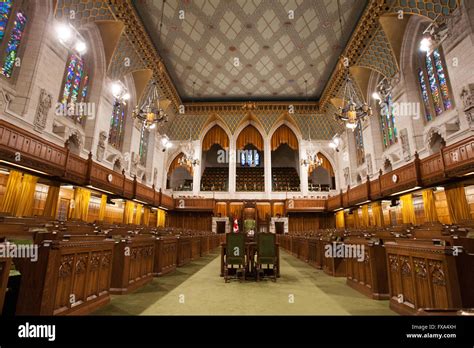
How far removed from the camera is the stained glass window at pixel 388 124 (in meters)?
12.4

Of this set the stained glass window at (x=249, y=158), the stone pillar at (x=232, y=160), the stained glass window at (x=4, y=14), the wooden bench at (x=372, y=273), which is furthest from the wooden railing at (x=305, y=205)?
the stained glass window at (x=4, y=14)

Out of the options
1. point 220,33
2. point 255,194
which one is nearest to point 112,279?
point 220,33

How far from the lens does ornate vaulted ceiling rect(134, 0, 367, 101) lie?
1144 cm

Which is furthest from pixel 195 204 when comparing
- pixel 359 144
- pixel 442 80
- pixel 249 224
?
pixel 442 80

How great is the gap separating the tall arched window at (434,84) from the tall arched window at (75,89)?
14.4 metres

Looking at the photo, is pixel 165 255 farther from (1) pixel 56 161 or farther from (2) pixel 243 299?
(1) pixel 56 161

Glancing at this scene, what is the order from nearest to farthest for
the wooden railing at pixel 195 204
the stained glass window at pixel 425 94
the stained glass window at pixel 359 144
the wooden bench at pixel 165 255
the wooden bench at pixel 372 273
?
the wooden bench at pixel 372 273, the wooden bench at pixel 165 255, the stained glass window at pixel 425 94, the stained glass window at pixel 359 144, the wooden railing at pixel 195 204

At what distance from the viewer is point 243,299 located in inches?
129

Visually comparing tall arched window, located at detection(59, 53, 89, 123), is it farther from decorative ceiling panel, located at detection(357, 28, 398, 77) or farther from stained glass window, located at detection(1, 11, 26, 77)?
decorative ceiling panel, located at detection(357, 28, 398, 77)

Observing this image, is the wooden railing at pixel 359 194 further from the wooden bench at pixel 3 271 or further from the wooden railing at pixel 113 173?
the wooden bench at pixel 3 271

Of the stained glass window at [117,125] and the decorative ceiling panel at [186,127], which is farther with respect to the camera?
the decorative ceiling panel at [186,127]

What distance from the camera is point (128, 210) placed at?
13.5 m

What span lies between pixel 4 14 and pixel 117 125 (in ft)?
21.8
